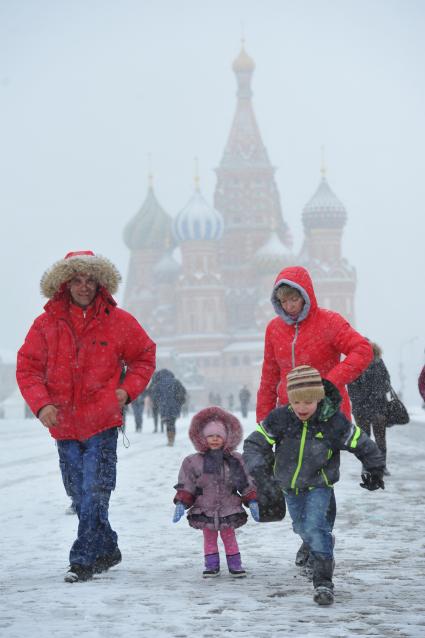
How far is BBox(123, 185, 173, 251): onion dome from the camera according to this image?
113m

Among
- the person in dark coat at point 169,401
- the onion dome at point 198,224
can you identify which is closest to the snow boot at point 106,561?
the person in dark coat at point 169,401

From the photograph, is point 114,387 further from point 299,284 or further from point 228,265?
point 228,265

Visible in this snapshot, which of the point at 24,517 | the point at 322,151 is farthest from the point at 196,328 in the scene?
the point at 24,517

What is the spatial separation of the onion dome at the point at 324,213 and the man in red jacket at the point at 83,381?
105114 millimetres

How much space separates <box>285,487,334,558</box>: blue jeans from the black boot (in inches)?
2.3

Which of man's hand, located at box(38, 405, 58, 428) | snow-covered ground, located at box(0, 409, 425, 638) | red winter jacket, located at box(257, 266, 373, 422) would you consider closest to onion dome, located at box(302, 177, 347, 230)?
snow-covered ground, located at box(0, 409, 425, 638)

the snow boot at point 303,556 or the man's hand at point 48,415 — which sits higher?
the man's hand at point 48,415

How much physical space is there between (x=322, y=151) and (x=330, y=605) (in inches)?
4393

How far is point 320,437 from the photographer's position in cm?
551

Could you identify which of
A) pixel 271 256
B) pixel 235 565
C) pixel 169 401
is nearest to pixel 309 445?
pixel 235 565

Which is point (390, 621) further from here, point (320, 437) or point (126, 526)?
point (126, 526)

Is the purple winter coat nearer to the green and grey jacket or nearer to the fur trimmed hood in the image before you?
the fur trimmed hood

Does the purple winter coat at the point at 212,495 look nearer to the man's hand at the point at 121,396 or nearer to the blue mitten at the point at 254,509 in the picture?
the blue mitten at the point at 254,509

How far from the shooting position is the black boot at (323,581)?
503cm
